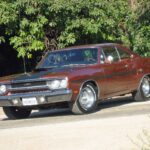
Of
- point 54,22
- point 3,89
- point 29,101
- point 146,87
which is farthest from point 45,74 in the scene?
point 54,22

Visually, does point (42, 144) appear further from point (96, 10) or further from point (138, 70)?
point (96, 10)

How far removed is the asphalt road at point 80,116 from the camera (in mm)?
13672

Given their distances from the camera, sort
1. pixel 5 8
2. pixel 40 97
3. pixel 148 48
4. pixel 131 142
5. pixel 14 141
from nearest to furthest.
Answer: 1. pixel 131 142
2. pixel 14 141
3. pixel 40 97
4. pixel 5 8
5. pixel 148 48

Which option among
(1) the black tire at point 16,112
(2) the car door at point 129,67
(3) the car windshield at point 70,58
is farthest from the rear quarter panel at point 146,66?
(1) the black tire at point 16,112

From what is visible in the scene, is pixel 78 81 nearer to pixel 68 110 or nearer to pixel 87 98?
pixel 87 98

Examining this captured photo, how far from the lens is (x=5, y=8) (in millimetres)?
20578

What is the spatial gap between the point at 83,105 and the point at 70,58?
1.57m

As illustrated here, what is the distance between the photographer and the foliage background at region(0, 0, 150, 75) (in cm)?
2097

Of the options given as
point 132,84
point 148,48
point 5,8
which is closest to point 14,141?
point 132,84

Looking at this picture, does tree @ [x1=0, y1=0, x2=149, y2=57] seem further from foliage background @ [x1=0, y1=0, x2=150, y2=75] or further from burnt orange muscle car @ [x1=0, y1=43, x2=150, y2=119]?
burnt orange muscle car @ [x1=0, y1=43, x2=150, y2=119]

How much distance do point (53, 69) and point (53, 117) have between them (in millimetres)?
1098

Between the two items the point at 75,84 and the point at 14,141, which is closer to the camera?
the point at 14,141

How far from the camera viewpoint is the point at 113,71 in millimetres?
15648

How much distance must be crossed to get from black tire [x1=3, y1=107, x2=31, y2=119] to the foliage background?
5.52 meters
